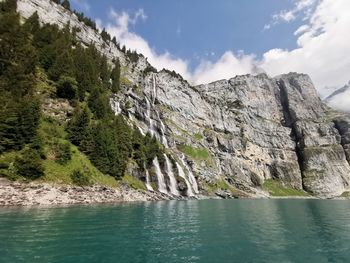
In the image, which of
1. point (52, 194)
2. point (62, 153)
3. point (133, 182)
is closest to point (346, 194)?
point (133, 182)

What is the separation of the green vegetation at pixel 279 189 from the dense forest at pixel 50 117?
345 feet

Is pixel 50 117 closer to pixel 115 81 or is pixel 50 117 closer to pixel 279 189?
pixel 115 81

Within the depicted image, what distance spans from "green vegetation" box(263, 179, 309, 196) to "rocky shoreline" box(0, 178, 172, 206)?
425ft

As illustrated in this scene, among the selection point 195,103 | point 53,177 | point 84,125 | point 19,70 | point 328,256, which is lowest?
point 328,256

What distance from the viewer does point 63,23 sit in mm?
137250

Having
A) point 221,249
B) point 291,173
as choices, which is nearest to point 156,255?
point 221,249

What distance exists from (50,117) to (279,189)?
15212cm

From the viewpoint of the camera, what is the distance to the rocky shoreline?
142ft

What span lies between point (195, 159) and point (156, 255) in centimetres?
11824

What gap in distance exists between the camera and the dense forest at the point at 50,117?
50875mm

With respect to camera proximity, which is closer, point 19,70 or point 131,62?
point 19,70

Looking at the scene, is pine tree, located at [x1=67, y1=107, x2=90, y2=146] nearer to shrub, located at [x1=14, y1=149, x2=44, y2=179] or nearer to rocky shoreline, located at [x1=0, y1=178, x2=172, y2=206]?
rocky shoreline, located at [x1=0, y1=178, x2=172, y2=206]

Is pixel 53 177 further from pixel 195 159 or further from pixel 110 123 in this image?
pixel 195 159

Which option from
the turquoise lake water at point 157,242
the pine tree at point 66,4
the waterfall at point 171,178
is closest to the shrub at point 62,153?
the turquoise lake water at point 157,242
